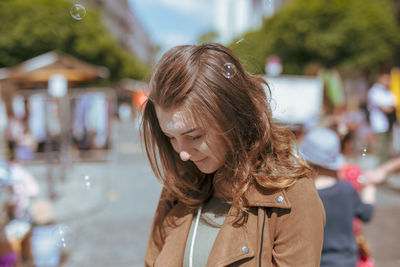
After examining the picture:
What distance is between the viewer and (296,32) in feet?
92.4

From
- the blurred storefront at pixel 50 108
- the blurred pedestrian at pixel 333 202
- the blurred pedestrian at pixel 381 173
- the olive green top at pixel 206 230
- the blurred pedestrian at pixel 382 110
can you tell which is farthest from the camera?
the blurred storefront at pixel 50 108

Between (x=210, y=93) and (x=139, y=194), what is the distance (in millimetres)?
6311

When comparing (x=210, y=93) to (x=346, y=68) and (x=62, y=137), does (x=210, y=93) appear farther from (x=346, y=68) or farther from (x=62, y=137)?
(x=346, y=68)

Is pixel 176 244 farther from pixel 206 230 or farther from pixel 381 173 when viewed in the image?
pixel 381 173

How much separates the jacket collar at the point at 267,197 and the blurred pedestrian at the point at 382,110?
7.36 metres

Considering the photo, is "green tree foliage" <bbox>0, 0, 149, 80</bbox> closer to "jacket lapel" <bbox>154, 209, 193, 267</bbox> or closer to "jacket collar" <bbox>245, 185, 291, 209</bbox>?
"jacket lapel" <bbox>154, 209, 193, 267</bbox>

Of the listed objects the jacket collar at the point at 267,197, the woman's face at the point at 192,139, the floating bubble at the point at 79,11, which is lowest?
the jacket collar at the point at 267,197

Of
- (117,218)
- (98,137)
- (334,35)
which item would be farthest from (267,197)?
(334,35)

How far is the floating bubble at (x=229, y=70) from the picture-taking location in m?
1.11

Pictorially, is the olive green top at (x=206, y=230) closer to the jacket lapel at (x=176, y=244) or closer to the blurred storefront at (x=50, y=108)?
the jacket lapel at (x=176, y=244)

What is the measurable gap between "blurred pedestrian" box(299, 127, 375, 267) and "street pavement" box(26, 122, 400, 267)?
1.25 meters

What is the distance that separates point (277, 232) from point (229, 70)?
1.59ft

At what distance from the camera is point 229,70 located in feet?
3.67

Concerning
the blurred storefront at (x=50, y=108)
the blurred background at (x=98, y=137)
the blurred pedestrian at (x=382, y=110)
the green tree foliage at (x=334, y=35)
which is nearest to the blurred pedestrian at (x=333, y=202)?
the blurred background at (x=98, y=137)
